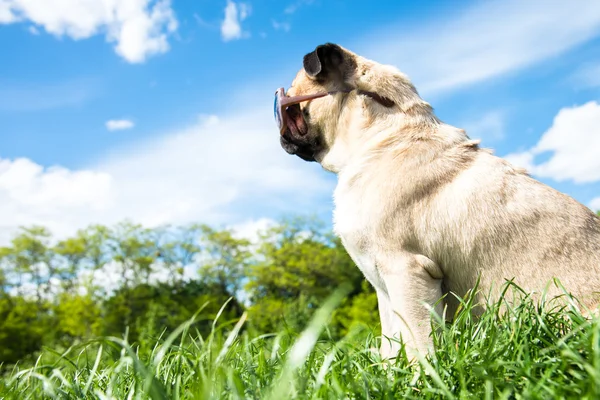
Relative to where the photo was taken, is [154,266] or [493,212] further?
[154,266]

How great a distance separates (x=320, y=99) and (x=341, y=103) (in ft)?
0.66

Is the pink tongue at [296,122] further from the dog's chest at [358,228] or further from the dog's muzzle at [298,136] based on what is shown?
the dog's chest at [358,228]

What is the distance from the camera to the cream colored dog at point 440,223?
138 inches

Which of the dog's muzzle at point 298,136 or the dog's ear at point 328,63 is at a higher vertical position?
the dog's ear at point 328,63

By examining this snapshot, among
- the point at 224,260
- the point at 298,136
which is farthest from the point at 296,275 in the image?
Answer: the point at 298,136

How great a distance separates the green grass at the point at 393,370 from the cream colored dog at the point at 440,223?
620 mm

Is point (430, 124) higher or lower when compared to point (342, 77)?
lower

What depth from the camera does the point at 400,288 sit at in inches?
135

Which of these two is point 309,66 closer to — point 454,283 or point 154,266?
point 454,283

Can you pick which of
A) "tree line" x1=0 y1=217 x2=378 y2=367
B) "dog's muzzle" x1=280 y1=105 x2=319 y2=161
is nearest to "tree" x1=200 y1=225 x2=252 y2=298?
"tree line" x1=0 y1=217 x2=378 y2=367

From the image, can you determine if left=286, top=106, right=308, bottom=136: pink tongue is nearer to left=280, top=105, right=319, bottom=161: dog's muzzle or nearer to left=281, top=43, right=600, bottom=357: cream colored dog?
left=280, top=105, right=319, bottom=161: dog's muzzle

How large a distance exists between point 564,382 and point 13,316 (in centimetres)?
4652

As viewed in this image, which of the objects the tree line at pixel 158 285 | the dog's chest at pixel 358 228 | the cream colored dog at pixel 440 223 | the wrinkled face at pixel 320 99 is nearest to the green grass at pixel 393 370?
the cream colored dog at pixel 440 223

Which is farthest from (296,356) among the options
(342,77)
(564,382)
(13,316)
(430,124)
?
(13,316)
